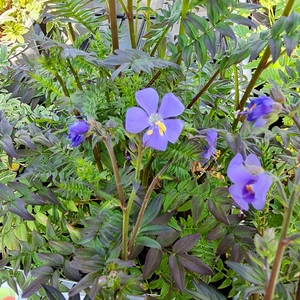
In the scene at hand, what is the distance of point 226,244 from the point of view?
23.2 inches

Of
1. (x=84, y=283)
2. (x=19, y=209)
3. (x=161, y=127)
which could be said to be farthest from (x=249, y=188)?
(x=19, y=209)

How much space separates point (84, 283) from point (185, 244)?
A: 137 millimetres

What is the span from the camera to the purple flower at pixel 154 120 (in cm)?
47

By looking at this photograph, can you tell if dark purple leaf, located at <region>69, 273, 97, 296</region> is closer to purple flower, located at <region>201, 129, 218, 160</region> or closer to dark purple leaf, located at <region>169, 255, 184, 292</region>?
dark purple leaf, located at <region>169, 255, 184, 292</region>

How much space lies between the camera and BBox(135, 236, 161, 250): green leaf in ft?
1.73

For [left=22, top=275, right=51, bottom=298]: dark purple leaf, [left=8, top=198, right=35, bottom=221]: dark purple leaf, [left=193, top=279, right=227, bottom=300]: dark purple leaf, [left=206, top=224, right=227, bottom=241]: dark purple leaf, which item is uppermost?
[left=8, top=198, right=35, bottom=221]: dark purple leaf

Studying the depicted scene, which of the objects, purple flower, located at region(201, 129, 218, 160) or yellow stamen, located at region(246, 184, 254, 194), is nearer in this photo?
yellow stamen, located at region(246, 184, 254, 194)

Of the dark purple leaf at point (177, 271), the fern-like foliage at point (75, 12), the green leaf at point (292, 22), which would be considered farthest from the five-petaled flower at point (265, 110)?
the fern-like foliage at point (75, 12)

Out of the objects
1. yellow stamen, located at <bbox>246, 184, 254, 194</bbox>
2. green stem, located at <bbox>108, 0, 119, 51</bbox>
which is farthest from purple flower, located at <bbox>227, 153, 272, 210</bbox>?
green stem, located at <bbox>108, 0, 119, 51</bbox>

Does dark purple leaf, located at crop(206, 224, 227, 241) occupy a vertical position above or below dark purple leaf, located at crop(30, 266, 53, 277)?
below

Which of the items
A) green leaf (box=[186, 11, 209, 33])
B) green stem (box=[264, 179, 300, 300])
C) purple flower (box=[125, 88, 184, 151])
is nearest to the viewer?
green stem (box=[264, 179, 300, 300])

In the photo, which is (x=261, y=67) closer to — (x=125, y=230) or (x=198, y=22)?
(x=198, y=22)

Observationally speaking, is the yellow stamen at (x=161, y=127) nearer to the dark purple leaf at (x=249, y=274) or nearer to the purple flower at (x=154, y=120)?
the purple flower at (x=154, y=120)

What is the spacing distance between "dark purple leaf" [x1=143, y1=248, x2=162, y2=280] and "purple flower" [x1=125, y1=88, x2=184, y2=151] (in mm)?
159
